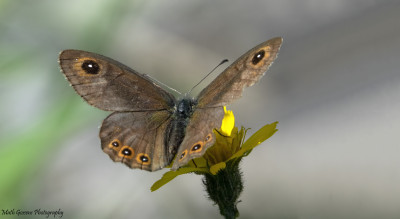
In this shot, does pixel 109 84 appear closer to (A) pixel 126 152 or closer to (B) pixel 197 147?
(A) pixel 126 152

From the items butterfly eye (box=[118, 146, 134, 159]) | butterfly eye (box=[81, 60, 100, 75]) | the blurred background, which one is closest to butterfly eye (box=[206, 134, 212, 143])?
butterfly eye (box=[118, 146, 134, 159])

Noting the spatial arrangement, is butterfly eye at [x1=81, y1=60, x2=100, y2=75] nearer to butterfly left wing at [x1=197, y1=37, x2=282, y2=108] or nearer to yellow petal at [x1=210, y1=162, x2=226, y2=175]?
butterfly left wing at [x1=197, y1=37, x2=282, y2=108]

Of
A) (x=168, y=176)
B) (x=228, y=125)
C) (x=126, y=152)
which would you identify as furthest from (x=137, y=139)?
(x=228, y=125)

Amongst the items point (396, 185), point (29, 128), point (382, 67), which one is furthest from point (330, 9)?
point (29, 128)

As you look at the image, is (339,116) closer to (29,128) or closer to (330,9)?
(330,9)

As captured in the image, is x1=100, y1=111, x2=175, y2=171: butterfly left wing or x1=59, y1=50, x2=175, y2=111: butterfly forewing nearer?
x1=100, y1=111, x2=175, y2=171: butterfly left wing

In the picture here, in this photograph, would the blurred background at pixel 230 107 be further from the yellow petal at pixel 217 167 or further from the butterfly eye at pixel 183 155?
the butterfly eye at pixel 183 155
